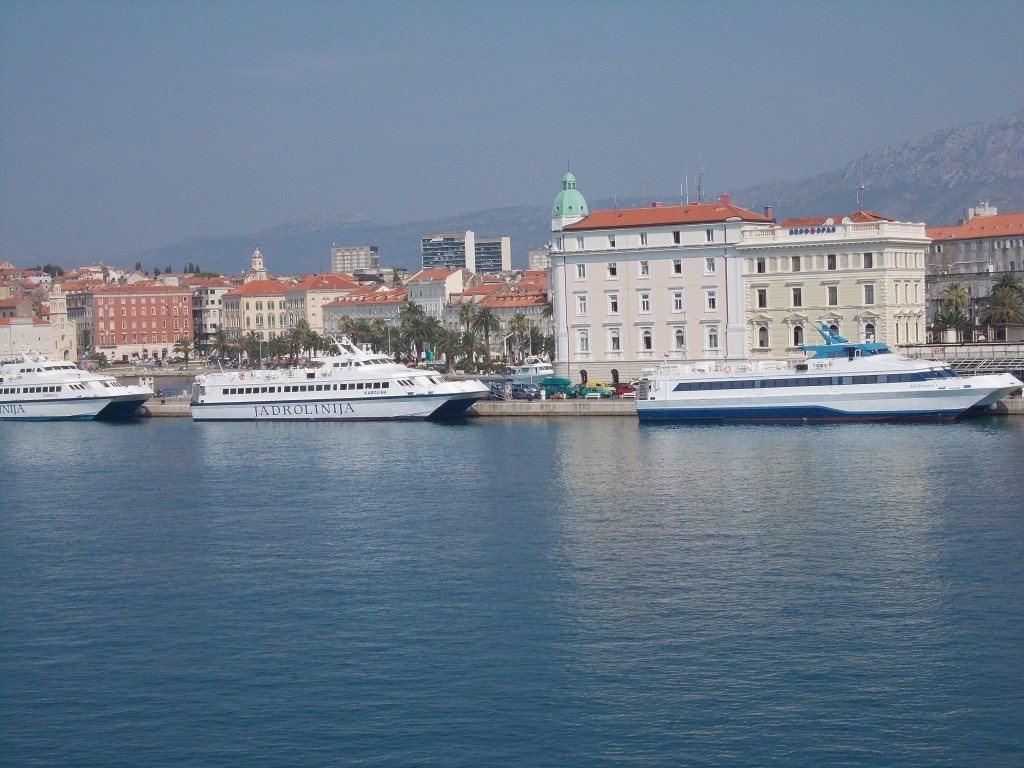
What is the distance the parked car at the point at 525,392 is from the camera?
233ft

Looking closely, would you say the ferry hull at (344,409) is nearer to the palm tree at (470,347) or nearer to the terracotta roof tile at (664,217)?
the terracotta roof tile at (664,217)

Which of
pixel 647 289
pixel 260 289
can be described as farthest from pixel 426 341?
pixel 260 289

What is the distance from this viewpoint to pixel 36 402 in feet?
250

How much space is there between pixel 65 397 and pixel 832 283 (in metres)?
37.8

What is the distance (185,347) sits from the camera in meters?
147

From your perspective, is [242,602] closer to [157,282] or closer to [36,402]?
[36,402]

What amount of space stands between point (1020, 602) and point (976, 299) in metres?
76.3

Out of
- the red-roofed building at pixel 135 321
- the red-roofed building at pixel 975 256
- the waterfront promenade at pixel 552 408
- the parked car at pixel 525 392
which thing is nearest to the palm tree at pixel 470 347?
the red-roofed building at pixel 975 256

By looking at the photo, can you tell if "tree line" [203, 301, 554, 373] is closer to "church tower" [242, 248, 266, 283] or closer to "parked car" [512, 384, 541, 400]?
"parked car" [512, 384, 541, 400]

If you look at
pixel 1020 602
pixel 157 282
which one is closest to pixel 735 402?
pixel 1020 602

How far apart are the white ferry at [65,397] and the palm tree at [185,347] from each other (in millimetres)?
66883

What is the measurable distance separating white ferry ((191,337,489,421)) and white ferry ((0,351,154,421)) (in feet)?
17.5

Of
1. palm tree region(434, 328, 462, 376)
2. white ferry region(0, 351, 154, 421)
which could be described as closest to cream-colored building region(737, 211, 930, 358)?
white ferry region(0, 351, 154, 421)

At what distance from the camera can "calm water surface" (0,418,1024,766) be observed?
68.0 ft
